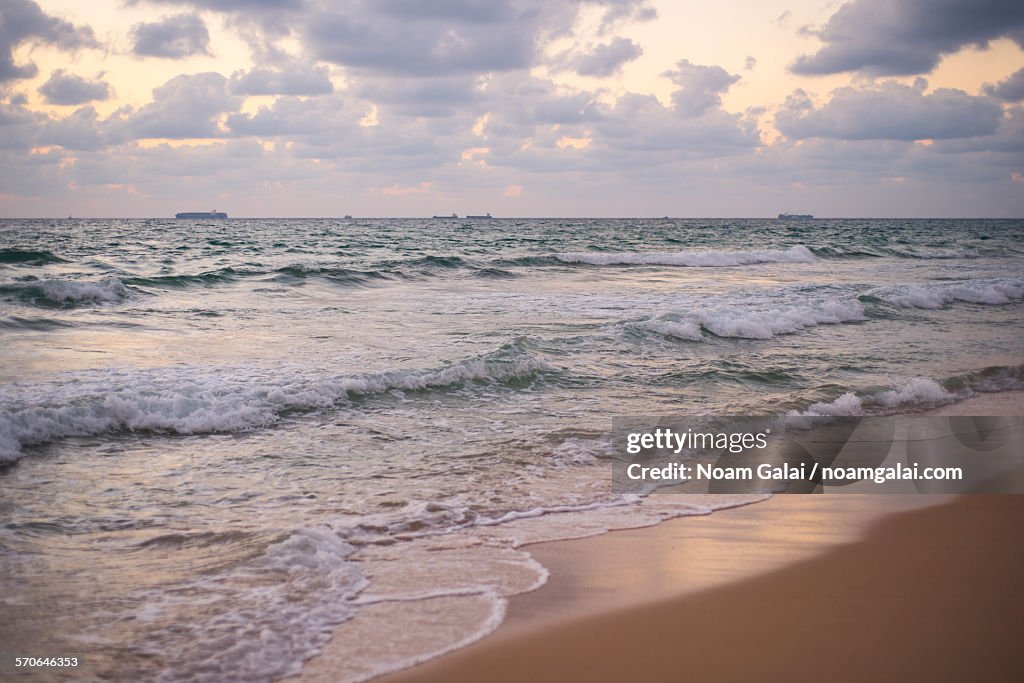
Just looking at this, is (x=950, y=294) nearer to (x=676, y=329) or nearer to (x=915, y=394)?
(x=676, y=329)

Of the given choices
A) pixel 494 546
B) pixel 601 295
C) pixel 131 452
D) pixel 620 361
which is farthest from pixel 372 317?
pixel 494 546

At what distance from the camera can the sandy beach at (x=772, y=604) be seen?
3.19 meters

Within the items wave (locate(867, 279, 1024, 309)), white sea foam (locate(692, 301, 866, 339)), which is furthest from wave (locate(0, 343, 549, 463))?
wave (locate(867, 279, 1024, 309))

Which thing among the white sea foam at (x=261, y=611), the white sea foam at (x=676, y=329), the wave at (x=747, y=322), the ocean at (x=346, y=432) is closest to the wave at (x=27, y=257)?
the ocean at (x=346, y=432)

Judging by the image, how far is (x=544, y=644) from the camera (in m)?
3.42

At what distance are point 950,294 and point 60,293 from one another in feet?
68.0

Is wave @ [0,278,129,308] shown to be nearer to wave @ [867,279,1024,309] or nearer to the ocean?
the ocean

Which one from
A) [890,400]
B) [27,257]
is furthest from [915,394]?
[27,257]

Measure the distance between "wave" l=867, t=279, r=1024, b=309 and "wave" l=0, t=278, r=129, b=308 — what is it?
57.0ft

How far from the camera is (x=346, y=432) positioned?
7.25 m

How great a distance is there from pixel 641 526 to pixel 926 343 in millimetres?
9927

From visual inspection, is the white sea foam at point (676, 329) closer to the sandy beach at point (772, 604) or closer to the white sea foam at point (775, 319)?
the white sea foam at point (775, 319)

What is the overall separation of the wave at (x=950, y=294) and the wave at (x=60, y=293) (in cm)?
1736

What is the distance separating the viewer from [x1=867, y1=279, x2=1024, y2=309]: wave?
18.1 metres
